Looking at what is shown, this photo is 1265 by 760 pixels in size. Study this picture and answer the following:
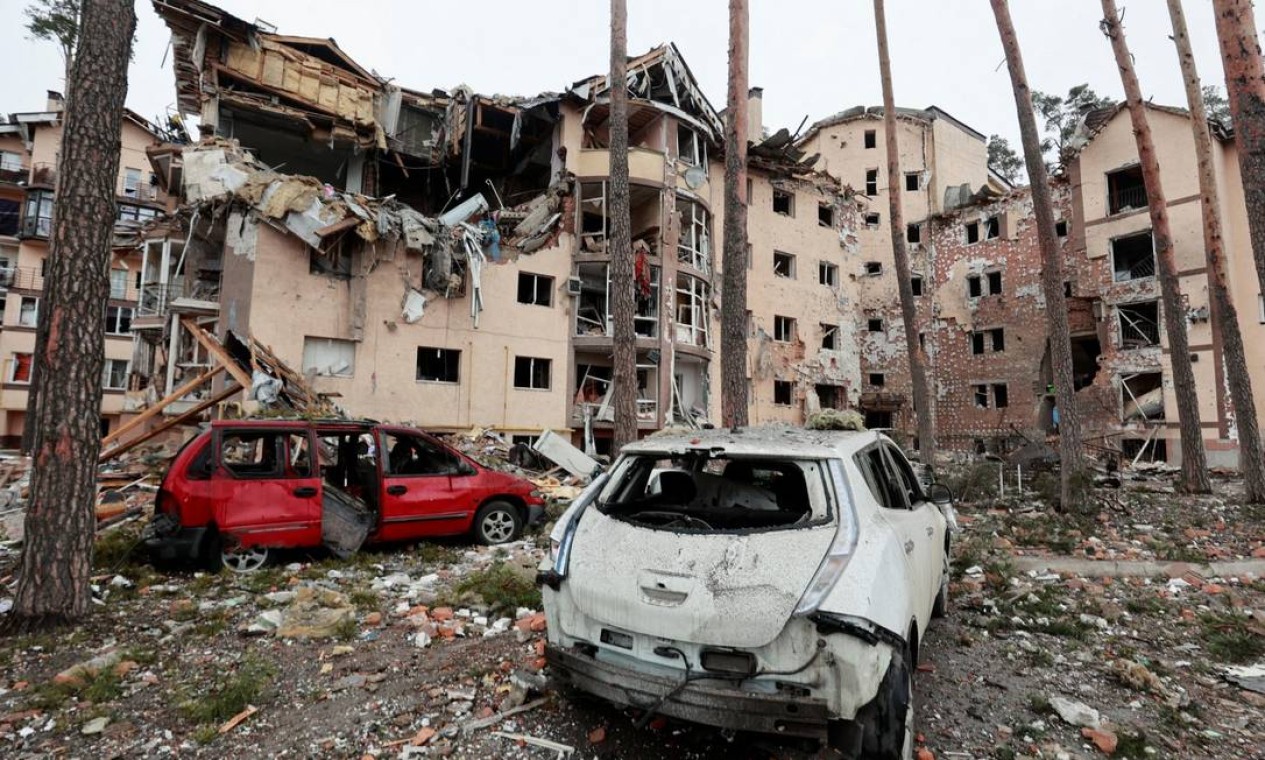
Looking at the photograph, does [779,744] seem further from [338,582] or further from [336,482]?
[336,482]

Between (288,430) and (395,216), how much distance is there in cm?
1220

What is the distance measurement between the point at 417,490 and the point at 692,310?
649 inches

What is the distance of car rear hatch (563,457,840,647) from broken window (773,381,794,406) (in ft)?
73.6

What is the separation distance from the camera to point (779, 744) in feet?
8.04

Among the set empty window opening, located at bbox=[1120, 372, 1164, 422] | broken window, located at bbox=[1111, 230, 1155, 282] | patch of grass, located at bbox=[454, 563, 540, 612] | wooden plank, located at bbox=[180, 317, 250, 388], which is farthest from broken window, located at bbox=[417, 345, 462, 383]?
broken window, located at bbox=[1111, 230, 1155, 282]

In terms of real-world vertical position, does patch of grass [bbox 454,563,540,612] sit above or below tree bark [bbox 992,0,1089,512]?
below

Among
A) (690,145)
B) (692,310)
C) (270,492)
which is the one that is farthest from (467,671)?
(690,145)

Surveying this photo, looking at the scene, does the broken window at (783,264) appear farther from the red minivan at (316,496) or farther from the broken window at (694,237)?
the red minivan at (316,496)

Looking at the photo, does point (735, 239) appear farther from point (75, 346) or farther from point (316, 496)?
point (75, 346)

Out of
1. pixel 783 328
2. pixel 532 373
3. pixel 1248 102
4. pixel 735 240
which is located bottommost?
pixel 532 373

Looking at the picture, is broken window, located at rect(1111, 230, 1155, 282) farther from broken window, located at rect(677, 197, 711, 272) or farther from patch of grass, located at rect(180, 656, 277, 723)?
patch of grass, located at rect(180, 656, 277, 723)

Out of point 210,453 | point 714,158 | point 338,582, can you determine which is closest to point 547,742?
point 338,582

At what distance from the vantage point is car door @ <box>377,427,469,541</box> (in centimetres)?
689

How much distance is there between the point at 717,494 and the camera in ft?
13.1
